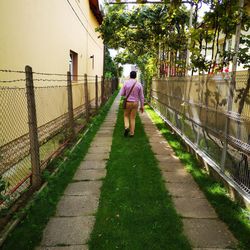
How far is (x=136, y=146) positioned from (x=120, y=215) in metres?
3.31

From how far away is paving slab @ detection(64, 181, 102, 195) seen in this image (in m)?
4.20

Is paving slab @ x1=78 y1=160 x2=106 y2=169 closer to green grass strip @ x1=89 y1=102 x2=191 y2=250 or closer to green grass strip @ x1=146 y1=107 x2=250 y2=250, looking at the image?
green grass strip @ x1=89 y1=102 x2=191 y2=250

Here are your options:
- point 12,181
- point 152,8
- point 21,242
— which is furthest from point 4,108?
point 152,8

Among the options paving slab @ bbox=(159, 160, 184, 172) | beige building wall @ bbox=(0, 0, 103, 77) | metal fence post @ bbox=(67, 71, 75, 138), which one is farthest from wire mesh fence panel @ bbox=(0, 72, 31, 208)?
paving slab @ bbox=(159, 160, 184, 172)

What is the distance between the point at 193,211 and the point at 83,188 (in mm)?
1593

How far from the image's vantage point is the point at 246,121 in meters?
3.59

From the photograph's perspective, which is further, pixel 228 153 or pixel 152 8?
pixel 152 8

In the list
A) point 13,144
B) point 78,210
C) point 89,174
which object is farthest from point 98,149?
point 78,210

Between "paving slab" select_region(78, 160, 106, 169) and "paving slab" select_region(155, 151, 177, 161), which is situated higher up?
"paving slab" select_region(155, 151, 177, 161)

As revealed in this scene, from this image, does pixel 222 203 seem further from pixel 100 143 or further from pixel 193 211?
pixel 100 143

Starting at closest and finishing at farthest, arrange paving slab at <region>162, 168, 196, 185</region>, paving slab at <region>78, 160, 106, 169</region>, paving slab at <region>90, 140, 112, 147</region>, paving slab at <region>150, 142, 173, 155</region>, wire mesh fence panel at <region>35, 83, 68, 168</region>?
paving slab at <region>162, 168, 196, 185</region> < wire mesh fence panel at <region>35, 83, 68, 168</region> < paving slab at <region>78, 160, 106, 169</region> < paving slab at <region>150, 142, 173, 155</region> < paving slab at <region>90, 140, 112, 147</region>

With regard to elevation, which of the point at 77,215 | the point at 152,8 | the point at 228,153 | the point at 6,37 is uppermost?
the point at 152,8

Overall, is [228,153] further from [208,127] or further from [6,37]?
[6,37]

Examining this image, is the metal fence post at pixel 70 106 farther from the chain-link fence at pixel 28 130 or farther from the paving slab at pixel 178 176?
the paving slab at pixel 178 176
